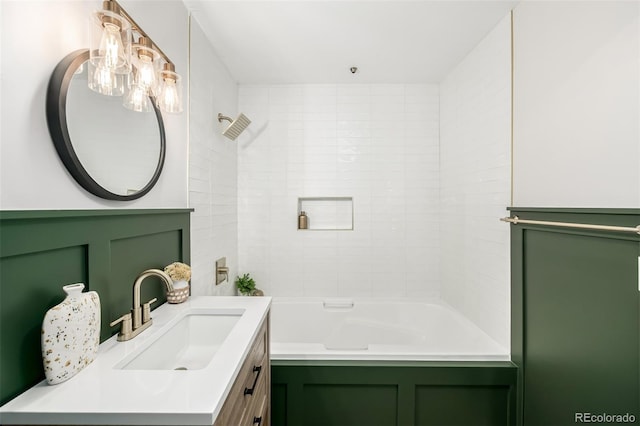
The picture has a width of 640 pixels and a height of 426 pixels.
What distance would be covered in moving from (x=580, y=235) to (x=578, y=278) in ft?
0.61

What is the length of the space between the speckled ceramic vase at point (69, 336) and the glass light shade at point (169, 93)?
2.64 feet

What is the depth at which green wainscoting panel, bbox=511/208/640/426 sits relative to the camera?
44.5 inches

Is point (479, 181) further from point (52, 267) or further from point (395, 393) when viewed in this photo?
point (52, 267)

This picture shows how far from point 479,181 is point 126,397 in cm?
Answer: 216

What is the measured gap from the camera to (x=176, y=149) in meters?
1.68

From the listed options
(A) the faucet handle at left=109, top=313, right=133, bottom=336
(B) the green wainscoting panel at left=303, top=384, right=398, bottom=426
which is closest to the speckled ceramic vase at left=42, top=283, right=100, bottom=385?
(A) the faucet handle at left=109, top=313, right=133, bottom=336

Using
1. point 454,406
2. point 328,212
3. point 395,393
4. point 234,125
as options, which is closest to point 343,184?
point 328,212

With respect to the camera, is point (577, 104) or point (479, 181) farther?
point (479, 181)

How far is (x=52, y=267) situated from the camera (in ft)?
2.96

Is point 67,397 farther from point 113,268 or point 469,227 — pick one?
point 469,227

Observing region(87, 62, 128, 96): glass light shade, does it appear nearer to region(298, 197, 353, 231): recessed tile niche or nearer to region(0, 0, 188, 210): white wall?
region(0, 0, 188, 210): white wall

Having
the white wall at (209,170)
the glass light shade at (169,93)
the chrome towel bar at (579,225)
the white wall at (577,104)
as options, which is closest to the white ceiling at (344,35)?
the white wall at (209,170)

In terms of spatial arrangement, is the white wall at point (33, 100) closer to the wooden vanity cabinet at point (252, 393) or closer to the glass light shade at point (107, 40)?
the glass light shade at point (107, 40)

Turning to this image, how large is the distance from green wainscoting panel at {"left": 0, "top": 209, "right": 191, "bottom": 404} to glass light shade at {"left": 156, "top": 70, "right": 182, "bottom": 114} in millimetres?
457
